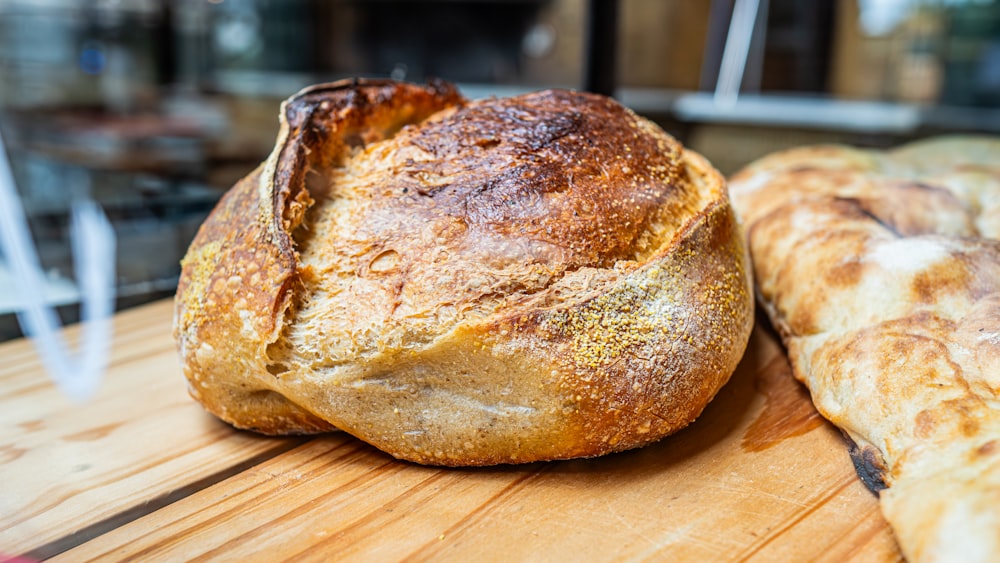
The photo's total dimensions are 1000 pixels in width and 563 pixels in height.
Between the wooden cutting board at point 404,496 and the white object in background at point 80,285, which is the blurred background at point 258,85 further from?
the wooden cutting board at point 404,496

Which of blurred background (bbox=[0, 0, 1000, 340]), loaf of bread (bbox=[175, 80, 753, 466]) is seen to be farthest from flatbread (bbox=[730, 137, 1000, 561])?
blurred background (bbox=[0, 0, 1000, 340])

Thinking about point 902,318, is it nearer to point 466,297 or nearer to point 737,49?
point 466,297

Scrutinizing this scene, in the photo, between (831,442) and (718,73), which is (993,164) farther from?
(718,73)

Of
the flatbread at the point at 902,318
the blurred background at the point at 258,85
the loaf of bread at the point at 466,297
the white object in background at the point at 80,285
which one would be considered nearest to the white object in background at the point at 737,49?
the blurred background at the point at 258,85

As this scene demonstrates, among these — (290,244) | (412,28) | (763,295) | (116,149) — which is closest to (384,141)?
(290,244)

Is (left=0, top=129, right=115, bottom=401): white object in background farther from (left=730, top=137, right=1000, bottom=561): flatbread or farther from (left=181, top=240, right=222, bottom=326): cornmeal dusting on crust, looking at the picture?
(left=730, top=137, right=1000, bottom=561): flatbread

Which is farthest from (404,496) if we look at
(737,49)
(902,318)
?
(737,49)
